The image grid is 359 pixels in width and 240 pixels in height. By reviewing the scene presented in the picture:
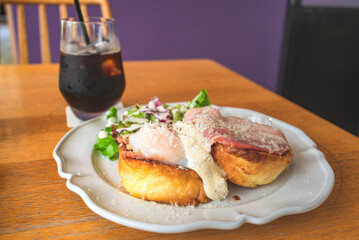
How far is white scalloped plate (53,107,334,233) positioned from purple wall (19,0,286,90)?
3085 millimetres

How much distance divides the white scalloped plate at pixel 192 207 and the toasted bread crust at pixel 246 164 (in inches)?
1.4

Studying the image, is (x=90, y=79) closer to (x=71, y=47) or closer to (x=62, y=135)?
(x=71, y=47)

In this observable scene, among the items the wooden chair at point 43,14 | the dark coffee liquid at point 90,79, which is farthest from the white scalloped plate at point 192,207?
the wooden chair at point 43,14

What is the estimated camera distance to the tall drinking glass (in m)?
1.30

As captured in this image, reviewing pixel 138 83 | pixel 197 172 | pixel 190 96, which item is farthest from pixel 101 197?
pixel 138 83

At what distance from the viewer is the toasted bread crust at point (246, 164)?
895mm

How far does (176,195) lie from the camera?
838 mm

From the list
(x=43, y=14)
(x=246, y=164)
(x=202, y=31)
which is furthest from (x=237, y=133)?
(x=202, y=31)

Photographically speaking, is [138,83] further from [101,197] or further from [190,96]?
[101,197]

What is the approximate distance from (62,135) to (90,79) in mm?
254

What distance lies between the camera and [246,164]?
35.1 inches

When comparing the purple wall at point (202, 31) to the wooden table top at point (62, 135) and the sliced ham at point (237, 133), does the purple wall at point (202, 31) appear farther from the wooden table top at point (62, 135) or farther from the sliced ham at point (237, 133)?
the sliced ham at point (237, 133)

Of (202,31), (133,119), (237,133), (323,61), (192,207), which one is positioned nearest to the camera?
(192,207)

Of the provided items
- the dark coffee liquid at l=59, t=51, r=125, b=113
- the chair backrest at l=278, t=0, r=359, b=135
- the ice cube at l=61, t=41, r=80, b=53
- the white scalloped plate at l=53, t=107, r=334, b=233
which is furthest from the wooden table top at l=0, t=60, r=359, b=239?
the chair backrest at l=278, t=0, r=359, b=135
